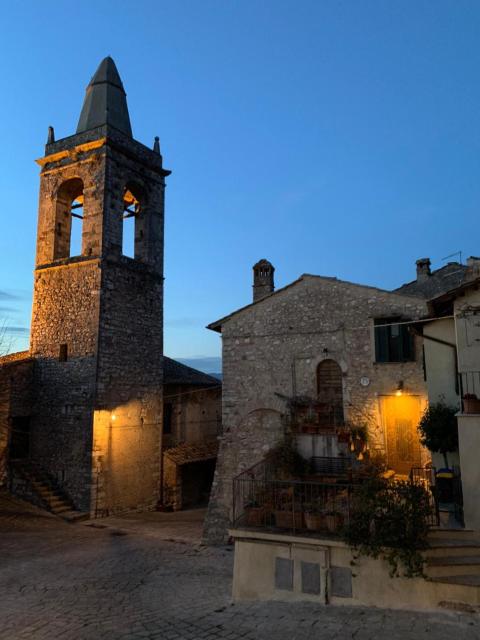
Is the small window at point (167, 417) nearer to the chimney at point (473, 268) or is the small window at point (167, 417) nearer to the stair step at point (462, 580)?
the chimney at point (473, 268)

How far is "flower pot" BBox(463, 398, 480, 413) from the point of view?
29.1 ft

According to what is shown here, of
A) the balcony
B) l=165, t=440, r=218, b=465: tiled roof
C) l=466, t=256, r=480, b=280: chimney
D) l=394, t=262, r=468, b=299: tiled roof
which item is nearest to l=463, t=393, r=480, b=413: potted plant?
the balcony

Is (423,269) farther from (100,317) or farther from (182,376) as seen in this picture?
(100,317)

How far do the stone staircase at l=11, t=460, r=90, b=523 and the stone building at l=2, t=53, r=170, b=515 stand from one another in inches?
10.7

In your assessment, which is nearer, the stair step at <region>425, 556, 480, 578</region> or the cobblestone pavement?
the cobblestone pavement

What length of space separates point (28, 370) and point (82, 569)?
10980mm

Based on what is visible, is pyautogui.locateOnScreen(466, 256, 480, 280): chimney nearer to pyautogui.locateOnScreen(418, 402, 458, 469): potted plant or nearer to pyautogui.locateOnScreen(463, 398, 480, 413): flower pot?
pyautogui.locateOnScreen(418, 402, 458, 469): potted plant

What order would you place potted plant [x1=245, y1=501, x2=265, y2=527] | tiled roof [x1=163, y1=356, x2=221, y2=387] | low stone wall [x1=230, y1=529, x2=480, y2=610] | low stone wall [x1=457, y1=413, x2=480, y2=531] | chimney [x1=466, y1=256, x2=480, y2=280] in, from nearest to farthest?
low stone wall [x1=230, y1=529, x2=480, y2=610] < low stone wall [x1=457, y1=413, x2=480, y2=531] < potted plant [x1=245, y1=501, x2=265, y2=527] < chimney [x1=466, y1=256, x2=480, y2=280] < tiled roof [x1=163, y1=356, x2=221, y2=387]

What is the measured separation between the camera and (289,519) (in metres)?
8.73

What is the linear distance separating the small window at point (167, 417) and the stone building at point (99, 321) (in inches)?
39.5

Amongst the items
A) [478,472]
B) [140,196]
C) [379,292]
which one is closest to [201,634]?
[478,472]

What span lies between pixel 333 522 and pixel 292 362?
23.4ft

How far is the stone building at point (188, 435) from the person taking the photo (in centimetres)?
2161

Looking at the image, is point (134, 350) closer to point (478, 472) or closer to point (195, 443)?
point (195, 443)
